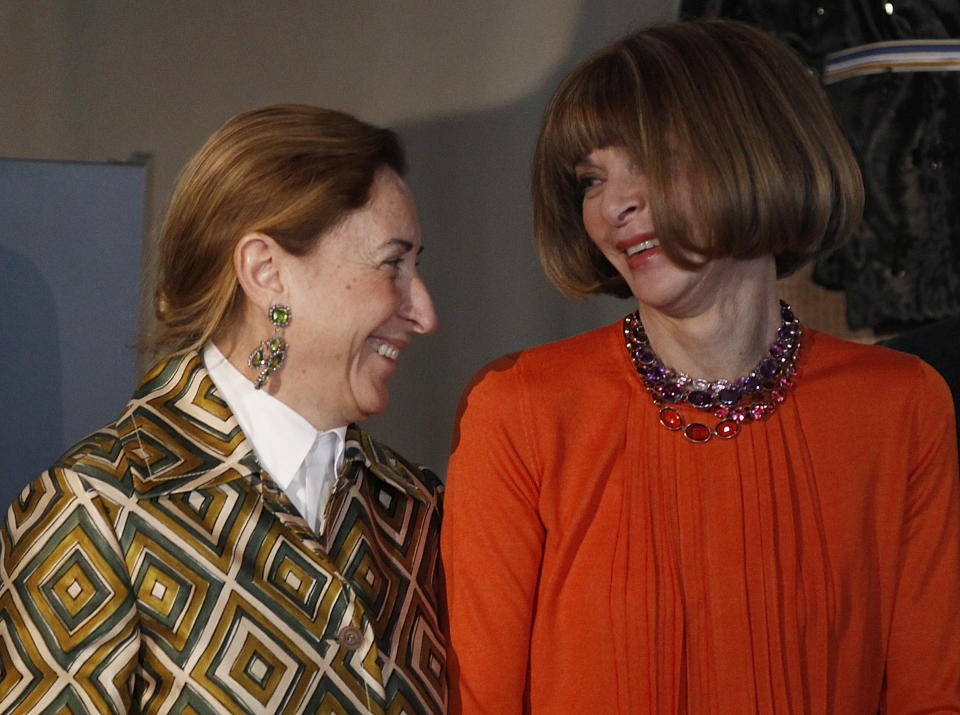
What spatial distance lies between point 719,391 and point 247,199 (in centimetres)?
67

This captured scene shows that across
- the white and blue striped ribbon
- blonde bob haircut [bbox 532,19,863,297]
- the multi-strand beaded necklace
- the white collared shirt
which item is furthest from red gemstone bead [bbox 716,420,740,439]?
the white and blue striped ribbon

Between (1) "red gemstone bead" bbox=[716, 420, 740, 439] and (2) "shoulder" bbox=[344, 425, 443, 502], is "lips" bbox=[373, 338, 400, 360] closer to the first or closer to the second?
(2) "shoulder" bbox=[344, 425, 443, 502]

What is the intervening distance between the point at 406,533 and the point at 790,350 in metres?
0.58

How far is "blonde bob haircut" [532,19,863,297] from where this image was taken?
63.4 inches

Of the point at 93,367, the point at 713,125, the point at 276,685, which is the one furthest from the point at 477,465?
the point at 93,367

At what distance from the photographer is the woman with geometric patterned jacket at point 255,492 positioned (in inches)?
57.6

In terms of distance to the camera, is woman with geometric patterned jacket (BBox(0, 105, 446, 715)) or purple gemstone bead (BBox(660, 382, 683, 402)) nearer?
woman with geometric patterned jacket (BBox(0, 105, 446, 715))

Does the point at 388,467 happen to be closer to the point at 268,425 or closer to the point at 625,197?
the point at 268,425

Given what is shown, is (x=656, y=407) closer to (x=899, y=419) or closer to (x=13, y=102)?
(x=899, y=419)

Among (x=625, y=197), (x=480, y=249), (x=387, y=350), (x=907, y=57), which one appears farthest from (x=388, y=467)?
(x=907, y=57)

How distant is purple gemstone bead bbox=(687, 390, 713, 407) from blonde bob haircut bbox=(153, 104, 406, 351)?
51 cm

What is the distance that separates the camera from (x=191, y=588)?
151cm

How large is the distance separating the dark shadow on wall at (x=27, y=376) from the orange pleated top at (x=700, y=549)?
33.1 inches

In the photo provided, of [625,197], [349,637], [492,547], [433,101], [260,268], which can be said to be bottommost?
[349,637]
